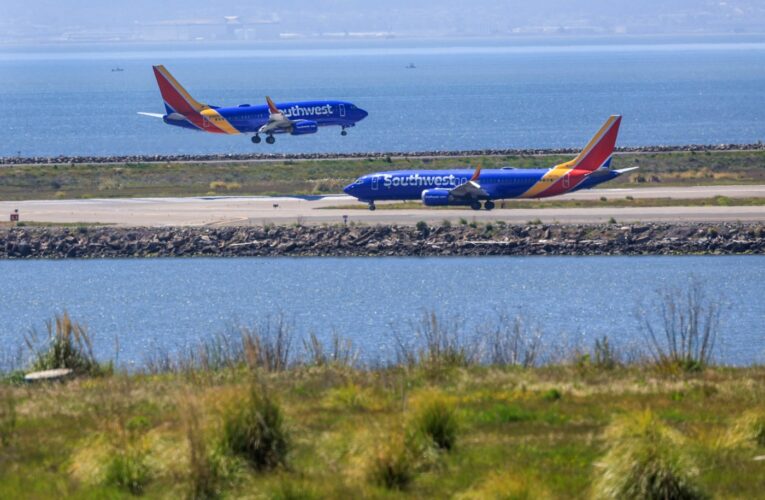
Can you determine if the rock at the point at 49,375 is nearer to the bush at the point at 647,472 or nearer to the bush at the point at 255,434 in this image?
the bush at the point at 255,434

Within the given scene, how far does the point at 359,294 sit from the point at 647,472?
40085 millimetres

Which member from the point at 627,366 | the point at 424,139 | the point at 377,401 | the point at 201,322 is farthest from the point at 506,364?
the point at 424,139

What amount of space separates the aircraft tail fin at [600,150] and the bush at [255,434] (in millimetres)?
56434

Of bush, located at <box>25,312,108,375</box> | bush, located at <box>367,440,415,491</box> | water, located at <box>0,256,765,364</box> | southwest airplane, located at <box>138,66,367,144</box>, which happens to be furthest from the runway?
bush, located at <box>367,440,415,491</box>

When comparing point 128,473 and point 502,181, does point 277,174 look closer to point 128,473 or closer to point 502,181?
point 502,181

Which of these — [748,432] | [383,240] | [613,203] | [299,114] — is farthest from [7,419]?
[299,114]

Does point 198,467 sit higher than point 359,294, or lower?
higher

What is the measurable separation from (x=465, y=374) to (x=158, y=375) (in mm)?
6152

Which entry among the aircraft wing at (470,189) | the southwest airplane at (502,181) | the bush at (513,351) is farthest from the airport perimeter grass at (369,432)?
the aircraft wing at (470,189)

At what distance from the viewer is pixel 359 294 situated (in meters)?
57.3

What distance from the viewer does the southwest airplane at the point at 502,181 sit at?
74125 mm

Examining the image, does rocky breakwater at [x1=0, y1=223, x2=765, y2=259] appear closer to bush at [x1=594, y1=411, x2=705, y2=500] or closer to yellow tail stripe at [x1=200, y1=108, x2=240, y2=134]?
yellow tail stripe at [x1=200, y1=108, x2=240, y2=134]

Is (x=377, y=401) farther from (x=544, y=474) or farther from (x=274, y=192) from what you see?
(x=274, y=192)

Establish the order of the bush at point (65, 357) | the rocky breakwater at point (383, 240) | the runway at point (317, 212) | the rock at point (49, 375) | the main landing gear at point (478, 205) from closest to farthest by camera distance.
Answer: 1. the rock at point (49, 375)
2. the bush at point (65, 357)
3. the rocky breakwater at point (383, 240)
4. the runway at point (317, 212)
5. the main landing gear at point (478, 205)
